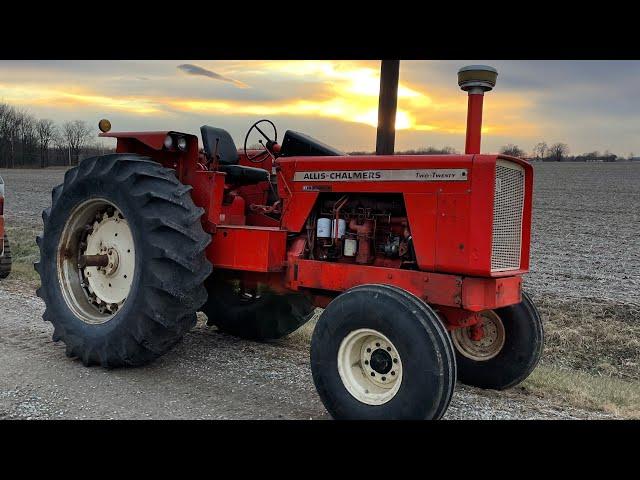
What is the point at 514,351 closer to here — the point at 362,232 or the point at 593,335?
the point at 362,232

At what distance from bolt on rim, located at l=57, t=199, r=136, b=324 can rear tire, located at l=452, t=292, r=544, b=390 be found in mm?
2984

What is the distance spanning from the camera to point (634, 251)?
13.8m

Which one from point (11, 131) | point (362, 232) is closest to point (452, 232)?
point (362, 232)

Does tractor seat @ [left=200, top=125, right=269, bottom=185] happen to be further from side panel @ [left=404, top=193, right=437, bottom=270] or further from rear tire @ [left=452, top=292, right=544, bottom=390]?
rear tire @ [left=452, top=292, right=544, bottom=390]

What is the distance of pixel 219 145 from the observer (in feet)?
18.4

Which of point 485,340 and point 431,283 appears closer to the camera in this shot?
point 431,283

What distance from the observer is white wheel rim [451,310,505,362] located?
4.96 metres

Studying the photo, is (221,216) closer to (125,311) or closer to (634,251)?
(125,311)

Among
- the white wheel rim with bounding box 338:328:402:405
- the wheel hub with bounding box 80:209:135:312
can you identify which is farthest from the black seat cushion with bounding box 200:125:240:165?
the white wheel rim with bounding box 338:328:402:405

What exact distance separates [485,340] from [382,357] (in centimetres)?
157

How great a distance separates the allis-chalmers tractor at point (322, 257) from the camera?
385cm

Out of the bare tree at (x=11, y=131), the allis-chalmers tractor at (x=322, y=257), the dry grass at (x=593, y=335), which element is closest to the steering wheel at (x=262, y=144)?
the allis-chalmers tractor at (x=322, y=257)

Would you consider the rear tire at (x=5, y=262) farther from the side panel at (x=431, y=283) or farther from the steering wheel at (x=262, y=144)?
the side panel at (x=431, y=283)

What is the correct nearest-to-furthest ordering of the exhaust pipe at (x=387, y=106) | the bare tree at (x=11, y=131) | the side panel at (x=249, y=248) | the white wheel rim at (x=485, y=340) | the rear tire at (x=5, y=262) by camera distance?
the side panel at (x=249, y=248) < the white wheel rim at (x=485, y=340) < the exhaust pipe at (x=387, y=106) < the rear tire at (x=5, y=262) < the bare tree at (x=11, y=131)
